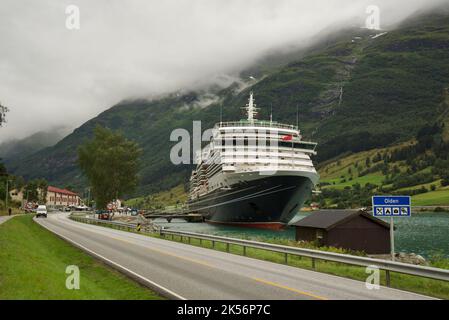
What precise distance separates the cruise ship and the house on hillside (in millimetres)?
27795

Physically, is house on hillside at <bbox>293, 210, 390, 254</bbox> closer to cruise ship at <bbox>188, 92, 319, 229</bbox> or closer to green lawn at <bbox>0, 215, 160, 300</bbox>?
green lawn at <bbox>0, 215, 160, 300</bbox>

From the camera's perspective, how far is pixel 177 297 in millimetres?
11250

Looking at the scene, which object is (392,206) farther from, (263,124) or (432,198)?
(432,198)

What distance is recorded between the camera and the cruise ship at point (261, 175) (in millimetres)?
60844

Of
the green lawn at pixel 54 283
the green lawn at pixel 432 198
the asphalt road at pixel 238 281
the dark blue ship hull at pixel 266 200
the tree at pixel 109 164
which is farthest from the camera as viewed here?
the green lawn at pixel 432 198

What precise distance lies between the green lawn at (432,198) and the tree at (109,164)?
373 ft

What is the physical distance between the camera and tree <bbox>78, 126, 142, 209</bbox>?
63.4 meters

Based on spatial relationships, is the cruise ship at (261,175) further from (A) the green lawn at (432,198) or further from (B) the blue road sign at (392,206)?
(A) the green lawn at (432,198)

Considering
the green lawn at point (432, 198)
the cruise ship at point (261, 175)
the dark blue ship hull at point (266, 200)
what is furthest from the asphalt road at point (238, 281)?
the green lawn at point (432, 198)

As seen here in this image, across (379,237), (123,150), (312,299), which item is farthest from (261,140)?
(312,299)

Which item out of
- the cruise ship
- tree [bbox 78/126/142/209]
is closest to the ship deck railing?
the cruise ship

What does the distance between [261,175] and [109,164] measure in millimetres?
22896

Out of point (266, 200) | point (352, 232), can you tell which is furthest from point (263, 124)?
point (352, 232)
